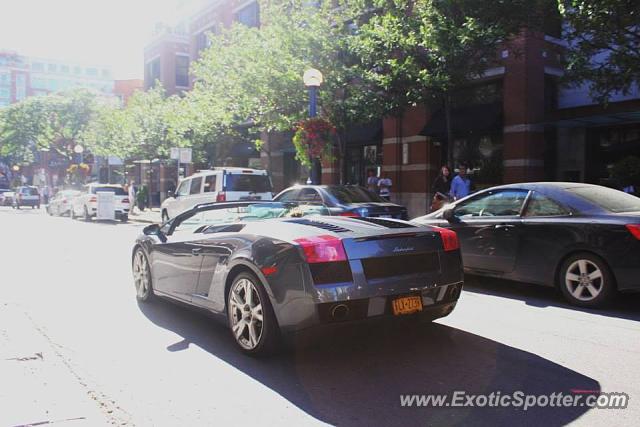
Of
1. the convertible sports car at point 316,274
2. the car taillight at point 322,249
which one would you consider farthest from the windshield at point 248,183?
the car taillight at point 322,249

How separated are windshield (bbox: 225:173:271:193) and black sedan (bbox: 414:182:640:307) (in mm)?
8689

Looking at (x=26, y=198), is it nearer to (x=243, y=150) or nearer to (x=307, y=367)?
(x=243, y=150)

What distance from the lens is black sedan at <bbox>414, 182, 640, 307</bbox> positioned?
19.8 ft

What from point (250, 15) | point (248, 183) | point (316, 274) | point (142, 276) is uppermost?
point (250, 15)

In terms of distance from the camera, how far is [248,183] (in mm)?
15789

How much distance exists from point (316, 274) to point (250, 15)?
97.7 feet

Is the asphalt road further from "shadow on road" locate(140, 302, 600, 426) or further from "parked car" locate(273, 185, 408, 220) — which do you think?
"parked car" locate(273, 185, 408, 220)

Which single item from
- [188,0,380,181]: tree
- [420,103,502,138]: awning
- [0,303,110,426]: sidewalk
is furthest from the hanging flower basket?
[0,303,110,426]: sidewalk

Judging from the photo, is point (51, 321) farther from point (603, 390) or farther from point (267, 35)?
point (267, 35)

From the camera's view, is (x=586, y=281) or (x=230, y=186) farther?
(x=230, y=186)

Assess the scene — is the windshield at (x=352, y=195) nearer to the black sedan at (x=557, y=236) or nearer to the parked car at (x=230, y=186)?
the black sedan at (x=557, y=236)

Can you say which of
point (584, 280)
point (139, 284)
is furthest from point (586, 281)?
point (139, 284)

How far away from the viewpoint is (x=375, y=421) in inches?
131

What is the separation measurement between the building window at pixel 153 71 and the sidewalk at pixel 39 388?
141ft
